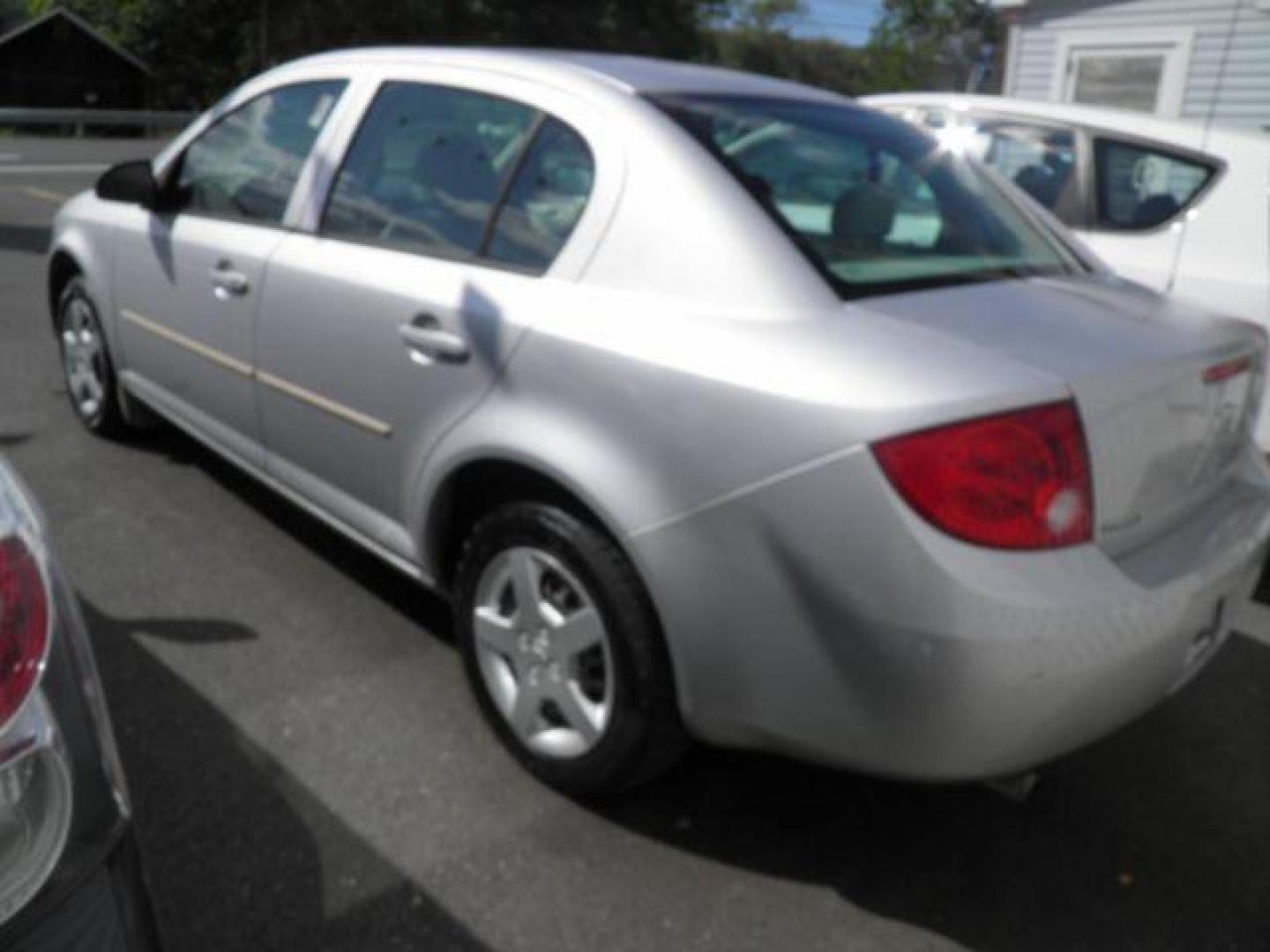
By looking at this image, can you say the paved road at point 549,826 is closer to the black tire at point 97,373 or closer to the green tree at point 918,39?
the black tire at point 97,373

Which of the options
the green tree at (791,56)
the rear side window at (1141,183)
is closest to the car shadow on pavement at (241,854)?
the rear side window at (1141,183)

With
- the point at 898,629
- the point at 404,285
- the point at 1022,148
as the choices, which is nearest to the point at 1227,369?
the point at 898,629

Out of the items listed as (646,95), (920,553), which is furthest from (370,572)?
(920,553)

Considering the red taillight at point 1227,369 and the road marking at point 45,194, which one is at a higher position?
the red taillight at point 1227,369

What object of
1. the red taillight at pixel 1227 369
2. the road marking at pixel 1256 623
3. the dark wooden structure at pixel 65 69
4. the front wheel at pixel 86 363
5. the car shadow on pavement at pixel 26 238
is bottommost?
the dark wooden structure at pixel 65 69

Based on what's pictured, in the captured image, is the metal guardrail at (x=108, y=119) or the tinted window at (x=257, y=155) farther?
the metal guardrail at (x=108, y=119)

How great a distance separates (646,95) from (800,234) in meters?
0.54

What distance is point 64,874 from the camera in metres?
1.31

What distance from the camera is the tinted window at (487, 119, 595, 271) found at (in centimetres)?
258

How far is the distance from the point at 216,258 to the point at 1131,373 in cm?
258

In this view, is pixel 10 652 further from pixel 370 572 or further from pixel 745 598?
pixel 370 572

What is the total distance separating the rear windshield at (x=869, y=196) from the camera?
2469mm

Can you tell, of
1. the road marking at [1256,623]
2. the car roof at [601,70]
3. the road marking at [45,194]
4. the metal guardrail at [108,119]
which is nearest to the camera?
the car roof at [601,70]

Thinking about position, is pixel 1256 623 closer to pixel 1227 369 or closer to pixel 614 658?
pixel 1227 369
